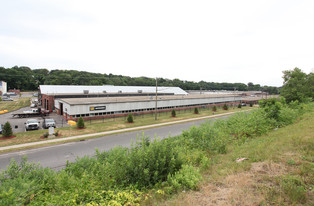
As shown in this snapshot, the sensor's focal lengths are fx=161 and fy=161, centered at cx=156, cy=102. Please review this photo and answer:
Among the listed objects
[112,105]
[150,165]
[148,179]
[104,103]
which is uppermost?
[104,103]

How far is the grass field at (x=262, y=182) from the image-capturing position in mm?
4922

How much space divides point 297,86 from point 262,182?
48298mm

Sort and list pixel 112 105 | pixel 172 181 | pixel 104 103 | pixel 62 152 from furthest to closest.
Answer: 1. pixel 112 105
2. pixel 104 103
3. pixel 62 152
4. pixel 172 181

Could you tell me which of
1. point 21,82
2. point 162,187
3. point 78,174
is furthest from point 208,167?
point 21,82

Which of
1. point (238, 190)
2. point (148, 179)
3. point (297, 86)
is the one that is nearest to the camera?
point (238, 190)

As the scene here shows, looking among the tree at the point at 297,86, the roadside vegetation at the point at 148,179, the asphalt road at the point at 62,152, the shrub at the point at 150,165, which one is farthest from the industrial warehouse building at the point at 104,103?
the shrub at the point at 150,165

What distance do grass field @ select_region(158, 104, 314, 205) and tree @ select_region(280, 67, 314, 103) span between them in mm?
42158

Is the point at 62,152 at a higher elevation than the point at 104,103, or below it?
below

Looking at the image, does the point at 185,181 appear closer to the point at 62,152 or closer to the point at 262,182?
the point at 262,182

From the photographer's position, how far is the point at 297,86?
4122 cm

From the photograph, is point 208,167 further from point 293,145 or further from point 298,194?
point 293,145

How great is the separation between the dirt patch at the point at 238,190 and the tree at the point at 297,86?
148 ft

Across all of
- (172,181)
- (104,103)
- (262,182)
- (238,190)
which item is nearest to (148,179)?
(172,181)

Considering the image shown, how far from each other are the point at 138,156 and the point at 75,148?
40.7 feet
